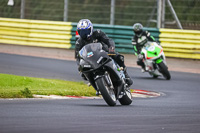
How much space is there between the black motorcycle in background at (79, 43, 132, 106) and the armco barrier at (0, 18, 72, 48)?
43.4 feet

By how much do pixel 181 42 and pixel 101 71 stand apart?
37.6ft

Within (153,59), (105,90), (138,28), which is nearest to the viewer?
(105,90)

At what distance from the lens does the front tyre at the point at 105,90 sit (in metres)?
8.87

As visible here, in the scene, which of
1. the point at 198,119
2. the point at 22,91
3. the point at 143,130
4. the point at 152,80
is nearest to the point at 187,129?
the point at 143,130

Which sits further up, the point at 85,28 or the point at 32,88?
the point at 85,28

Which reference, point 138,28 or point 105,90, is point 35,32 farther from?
point 105,90

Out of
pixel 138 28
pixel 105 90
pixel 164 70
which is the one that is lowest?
pixel 164 70

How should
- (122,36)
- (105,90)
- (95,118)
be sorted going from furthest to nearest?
1. (122,36)
2. (105,90)
3. (95,118)

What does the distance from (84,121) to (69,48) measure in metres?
15.7

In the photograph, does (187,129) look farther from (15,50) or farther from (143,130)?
(15,50)

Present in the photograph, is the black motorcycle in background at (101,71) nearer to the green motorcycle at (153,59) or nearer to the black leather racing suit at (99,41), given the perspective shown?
the black leather racing suit at (99,41)

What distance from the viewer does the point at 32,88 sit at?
1174 centimetres

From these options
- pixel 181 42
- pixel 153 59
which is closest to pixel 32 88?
pixel 153 59

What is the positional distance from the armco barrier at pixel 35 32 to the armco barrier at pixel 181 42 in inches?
165
